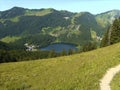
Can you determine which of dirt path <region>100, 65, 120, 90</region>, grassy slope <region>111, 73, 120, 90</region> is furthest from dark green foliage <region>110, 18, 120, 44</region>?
grassy slope <region>111, 73, 120, 90</region>

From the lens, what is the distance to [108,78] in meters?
26.8

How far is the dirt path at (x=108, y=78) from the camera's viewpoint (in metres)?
23.8

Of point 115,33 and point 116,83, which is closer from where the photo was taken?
point 116,83

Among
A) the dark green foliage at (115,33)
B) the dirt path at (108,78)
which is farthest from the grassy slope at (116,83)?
the dark green foliage at (115,33)

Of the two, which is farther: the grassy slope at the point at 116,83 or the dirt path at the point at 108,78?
the dirt path at the point at 108,78

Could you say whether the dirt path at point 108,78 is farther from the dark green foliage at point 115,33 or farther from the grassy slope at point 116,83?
the dark green foliage at point 115,33

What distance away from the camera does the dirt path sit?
78.0 ft

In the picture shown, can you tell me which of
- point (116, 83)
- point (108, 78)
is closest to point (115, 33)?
point (108, 78)

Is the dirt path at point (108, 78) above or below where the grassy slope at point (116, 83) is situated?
below

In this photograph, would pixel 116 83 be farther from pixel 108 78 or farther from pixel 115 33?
pixel 115 33

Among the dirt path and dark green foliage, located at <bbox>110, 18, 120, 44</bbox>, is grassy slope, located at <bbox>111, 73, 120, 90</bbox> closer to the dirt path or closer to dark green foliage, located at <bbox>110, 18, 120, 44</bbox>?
the dirt path

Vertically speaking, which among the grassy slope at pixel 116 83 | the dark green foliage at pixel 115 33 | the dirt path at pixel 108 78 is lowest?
the dark green foliage at pixel 115 33

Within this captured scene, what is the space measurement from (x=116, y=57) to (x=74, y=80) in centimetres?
1256

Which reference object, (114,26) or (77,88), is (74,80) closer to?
(77,88)
